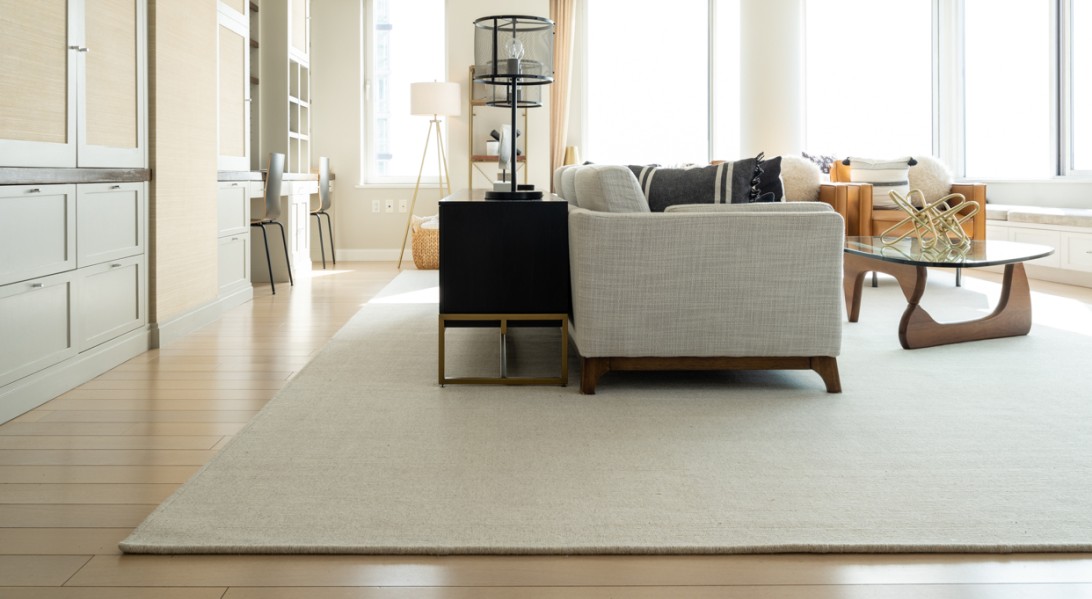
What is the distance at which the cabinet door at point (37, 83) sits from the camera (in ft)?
9.57

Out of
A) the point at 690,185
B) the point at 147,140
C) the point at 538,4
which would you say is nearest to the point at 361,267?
the point at 538,4

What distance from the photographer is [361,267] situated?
7.88 meters

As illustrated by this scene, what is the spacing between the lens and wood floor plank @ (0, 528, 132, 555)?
6.13 feet

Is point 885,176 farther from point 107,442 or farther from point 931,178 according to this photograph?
point 107,442

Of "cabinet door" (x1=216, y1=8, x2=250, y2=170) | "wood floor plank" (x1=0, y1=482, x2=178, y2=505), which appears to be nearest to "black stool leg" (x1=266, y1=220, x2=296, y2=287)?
"cabinet door" (x1=216, y1=8, x2=250, y2=170)

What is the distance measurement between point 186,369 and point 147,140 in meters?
1.13

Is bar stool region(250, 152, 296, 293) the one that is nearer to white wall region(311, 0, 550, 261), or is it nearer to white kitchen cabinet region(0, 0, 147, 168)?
white kitchen cabinet region(0, 0, 147, 168)

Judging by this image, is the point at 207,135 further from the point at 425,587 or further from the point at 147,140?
the point at 425,587

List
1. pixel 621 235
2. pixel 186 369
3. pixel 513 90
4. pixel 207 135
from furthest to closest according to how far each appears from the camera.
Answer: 1. pixel 207 135
2. pixel 186 369
3. pixel 513 90
4. pixel 621 235

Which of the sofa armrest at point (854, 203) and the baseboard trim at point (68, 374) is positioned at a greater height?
the sofa armrest at point (854, 203)

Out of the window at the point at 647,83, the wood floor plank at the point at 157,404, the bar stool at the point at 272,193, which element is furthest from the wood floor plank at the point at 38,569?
the window at the point at 647,83

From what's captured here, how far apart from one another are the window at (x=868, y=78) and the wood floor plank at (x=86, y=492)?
8088 mm

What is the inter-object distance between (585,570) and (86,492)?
4.07ft

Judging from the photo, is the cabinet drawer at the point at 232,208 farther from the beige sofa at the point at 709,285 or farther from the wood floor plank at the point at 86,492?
the wood floor plank at the point at 86,492
